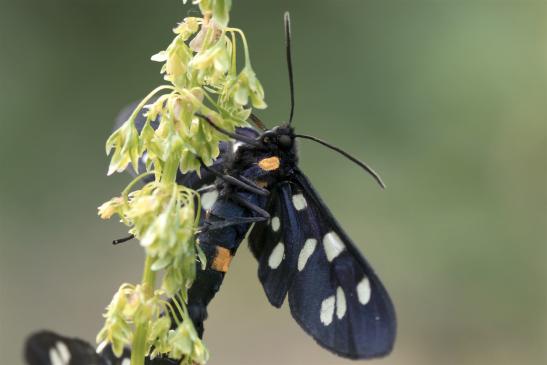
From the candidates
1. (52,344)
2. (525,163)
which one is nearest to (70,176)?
(525,163)

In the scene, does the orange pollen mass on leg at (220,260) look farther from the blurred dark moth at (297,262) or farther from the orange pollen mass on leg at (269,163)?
the orange pollen mass on leg at (269,163)

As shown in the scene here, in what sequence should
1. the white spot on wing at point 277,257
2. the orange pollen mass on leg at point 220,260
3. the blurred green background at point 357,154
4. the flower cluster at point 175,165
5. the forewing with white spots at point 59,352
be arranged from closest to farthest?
1. the flower cluster at point 175,165
2. the orange pollen mass on leg at point 220,260
3. the forewing with white spots at point 59,352
4. the white spot on wing at point 277,257
5. the blurred green background at point 357,154

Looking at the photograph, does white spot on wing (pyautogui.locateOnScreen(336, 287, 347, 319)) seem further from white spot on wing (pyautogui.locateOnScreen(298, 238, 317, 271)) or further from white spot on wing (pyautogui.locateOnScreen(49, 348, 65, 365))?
white spot on wing (pyautogui.locateOnScreen(49, 348, 65, 365))

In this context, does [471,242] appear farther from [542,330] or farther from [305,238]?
[305,238]

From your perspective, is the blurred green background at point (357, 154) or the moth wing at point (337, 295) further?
the blurred green background at point (357, 154)

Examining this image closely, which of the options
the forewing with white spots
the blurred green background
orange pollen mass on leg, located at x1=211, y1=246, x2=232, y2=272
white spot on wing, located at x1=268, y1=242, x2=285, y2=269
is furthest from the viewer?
the blurred green background

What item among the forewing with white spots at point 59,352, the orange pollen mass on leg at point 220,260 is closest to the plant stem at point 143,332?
the orange pollen mass on leg at point 220,260

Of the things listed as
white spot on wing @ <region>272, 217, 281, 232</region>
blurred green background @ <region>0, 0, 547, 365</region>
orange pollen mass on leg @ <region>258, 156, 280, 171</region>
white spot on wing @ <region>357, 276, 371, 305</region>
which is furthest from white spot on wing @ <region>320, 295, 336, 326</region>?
blurred green background @ <region>0, 0, 547, 365</region>
